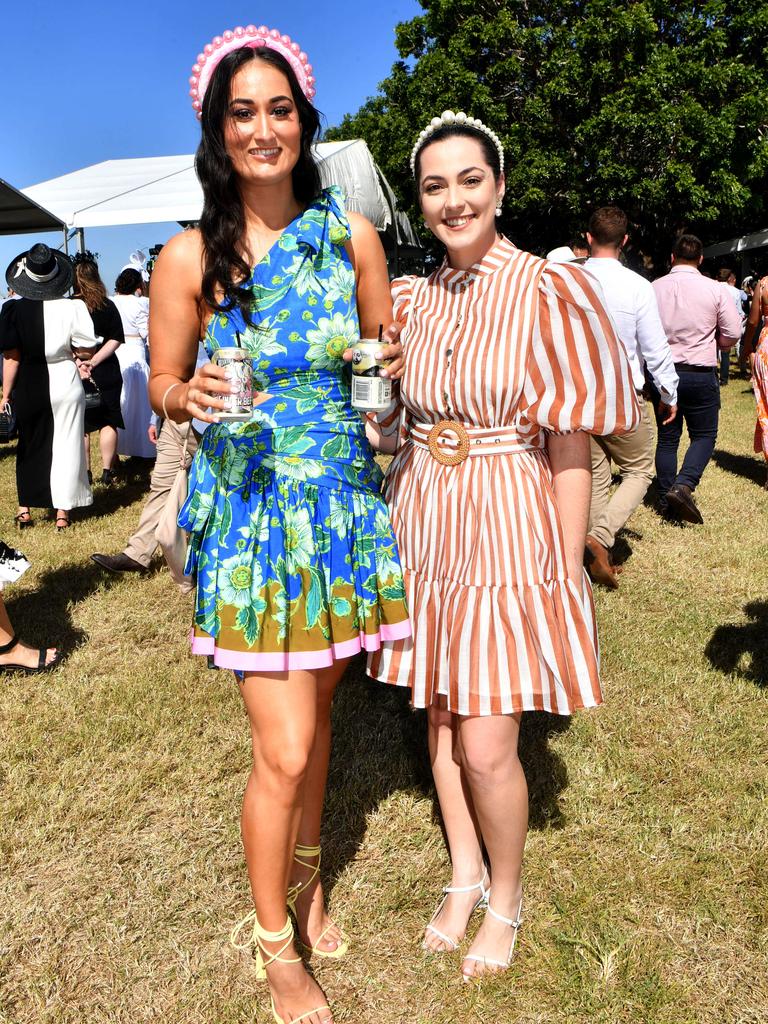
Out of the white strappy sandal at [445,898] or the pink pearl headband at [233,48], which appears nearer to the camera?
the pink pearl headband at [233,48]

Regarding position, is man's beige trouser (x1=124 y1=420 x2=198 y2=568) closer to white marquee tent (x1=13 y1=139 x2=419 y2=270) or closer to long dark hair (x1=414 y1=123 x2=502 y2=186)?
long dark hair (x1=414 y1=123 x2=502 y2=186)

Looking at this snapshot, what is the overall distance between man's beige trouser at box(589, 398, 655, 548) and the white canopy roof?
20.0 ft

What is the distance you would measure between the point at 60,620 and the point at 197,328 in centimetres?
348

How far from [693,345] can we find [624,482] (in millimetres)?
1785

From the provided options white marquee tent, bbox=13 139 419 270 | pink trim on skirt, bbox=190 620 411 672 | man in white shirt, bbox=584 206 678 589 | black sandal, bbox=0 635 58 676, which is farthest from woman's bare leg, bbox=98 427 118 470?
pink trim on skirt, bbox=190 620 411 672

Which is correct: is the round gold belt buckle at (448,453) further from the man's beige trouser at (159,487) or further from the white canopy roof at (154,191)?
the white canopy roof at (154,191)

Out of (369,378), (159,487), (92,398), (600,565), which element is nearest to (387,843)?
(369,378)

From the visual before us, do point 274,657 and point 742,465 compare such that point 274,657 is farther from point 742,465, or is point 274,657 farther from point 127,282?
point 127,282

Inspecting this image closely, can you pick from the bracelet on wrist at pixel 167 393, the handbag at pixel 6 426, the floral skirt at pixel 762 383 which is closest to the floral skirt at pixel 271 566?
the bracelet on wrist at pixel 167 393

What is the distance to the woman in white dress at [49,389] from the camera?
6375 millimetres

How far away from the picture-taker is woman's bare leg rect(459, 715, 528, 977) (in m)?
2.14

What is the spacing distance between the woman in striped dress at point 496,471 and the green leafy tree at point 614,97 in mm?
18431

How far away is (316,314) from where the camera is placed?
6.47 feet

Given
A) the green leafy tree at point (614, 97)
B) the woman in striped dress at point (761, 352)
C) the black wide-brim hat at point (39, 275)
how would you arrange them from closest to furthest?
the black wide-brim hat at point (39, 275)
the woman in striped dress at point (761, 352)
the green leafy tree at point (614, 97)
